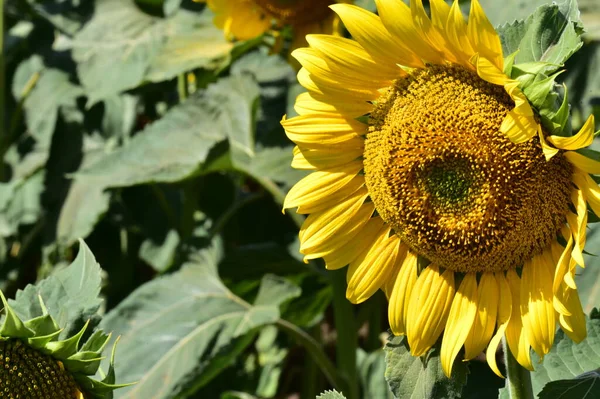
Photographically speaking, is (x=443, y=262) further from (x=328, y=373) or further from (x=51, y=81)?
(x=51, y=81)

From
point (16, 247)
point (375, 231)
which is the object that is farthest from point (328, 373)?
point (16, 247)

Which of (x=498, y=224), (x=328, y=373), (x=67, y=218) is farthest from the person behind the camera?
(x=67, y=218)

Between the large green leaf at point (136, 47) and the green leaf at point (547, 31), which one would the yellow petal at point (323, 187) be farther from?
the large green leaf at point (136, 47)

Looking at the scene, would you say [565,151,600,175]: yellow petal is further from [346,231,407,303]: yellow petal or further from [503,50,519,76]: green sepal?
[346,231,407,303]: yellow petal

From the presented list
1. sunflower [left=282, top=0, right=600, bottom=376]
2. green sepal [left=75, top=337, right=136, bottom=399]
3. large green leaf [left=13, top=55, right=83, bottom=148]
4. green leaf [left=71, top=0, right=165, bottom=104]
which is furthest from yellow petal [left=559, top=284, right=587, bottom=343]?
large green leaf [left=13, top=55, right=83, bottom=148]

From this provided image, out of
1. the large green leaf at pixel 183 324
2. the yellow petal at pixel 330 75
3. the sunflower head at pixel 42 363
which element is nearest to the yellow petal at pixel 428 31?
the yellow petal at pixel 330 75

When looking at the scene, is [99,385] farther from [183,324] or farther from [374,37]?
[183,324]
